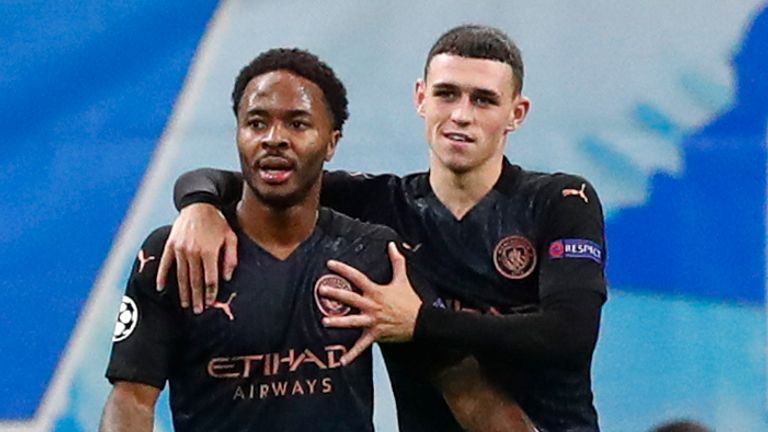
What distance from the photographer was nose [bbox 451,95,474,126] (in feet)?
5.73

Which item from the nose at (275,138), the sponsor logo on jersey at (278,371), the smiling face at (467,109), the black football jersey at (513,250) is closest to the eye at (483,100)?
the smiling face at (467,109)

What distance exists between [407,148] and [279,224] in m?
0.70

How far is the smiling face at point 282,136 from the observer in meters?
1.54

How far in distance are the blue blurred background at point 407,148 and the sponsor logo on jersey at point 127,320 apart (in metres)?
0.72

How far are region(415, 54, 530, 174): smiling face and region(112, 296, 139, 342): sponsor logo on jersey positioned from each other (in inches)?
20.6

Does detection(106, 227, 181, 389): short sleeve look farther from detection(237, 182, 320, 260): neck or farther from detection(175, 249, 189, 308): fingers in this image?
detection(237, 182, 320, 260): neck

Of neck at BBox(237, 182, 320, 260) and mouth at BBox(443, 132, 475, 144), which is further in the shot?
mouth at BBox(443, 132, 475, 144)

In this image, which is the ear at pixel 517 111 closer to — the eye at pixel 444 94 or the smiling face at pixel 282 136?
the eye at pixel 444 94

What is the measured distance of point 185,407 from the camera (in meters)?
1.55

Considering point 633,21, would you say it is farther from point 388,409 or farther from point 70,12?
point 70,12

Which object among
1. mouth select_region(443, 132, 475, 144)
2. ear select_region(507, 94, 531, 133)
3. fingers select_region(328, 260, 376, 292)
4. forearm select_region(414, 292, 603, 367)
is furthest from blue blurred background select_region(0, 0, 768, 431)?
fingers select_region(328, 260, 376, 292)

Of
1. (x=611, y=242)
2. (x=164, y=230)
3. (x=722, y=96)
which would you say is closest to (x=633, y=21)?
(x=722, y=96)

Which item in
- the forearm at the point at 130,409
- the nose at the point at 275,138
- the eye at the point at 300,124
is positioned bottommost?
the forearm at the point at 130,409

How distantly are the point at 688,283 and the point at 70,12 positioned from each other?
128 centimetres
